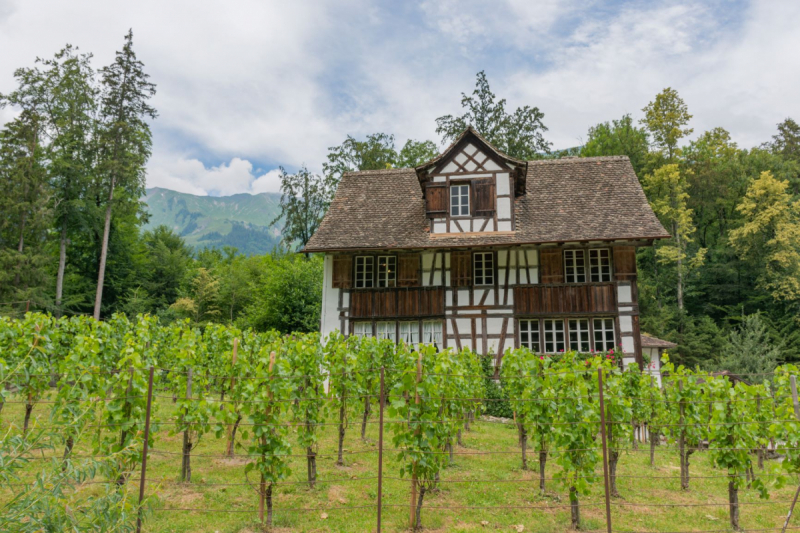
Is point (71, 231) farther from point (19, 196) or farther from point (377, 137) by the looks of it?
point (377, 137)

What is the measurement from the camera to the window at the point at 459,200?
711 inches

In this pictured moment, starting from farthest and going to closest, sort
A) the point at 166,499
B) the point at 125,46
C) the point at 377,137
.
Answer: the point at 377,137, the point at 125,46, the point at 166,499

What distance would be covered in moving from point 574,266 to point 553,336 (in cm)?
244

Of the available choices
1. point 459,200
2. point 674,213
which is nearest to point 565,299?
point 459,200

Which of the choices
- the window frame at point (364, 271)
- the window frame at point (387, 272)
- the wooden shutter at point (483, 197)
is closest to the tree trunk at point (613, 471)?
the wooden shutter at point (483, 197)

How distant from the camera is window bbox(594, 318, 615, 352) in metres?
17.0

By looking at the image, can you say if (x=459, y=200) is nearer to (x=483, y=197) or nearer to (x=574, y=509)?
(x=483, y=197)

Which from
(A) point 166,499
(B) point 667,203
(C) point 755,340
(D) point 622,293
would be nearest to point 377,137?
(B) point 667,203

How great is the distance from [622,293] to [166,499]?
14470 millimetres

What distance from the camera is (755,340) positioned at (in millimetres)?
22172

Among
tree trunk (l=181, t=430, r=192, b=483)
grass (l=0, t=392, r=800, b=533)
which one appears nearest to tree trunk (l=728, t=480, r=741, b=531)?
grass (l=0, t=392, r=800, b=533)

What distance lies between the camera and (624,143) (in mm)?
33656

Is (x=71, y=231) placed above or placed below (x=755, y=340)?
above

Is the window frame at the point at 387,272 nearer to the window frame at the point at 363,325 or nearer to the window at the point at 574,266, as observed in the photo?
the window frame at the point at 363,325
